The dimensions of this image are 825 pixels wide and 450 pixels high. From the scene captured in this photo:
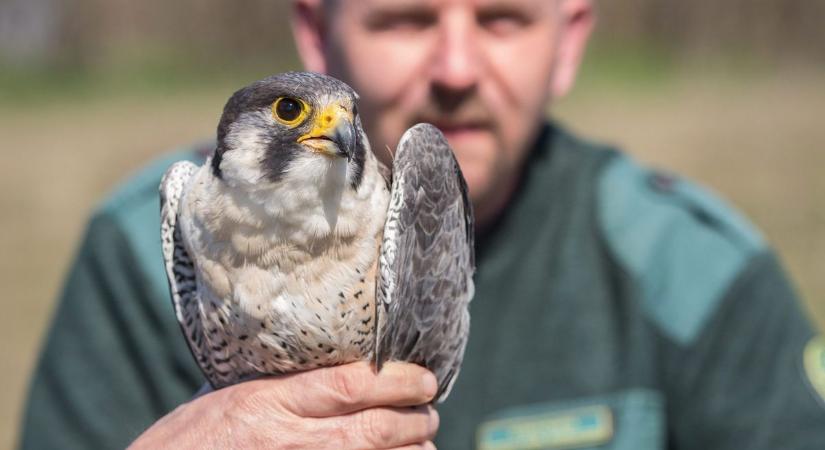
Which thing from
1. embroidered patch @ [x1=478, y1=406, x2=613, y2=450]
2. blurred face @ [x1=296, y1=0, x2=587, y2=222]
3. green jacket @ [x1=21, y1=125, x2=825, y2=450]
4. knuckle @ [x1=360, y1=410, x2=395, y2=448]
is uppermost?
blurred face @ [x1=296, y1=0, x2=587, y2=222]

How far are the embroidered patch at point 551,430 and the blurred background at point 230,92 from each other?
3.81 metres

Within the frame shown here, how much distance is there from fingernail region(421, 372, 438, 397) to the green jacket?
110 cm

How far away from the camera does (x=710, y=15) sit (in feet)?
51.0

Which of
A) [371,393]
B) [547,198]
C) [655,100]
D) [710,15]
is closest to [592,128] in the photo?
[655,100]

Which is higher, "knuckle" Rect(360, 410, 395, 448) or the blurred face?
the blurred face

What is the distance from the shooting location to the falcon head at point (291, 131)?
2074 mm

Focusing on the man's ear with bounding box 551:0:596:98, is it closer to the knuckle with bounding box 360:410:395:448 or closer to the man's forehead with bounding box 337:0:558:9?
the man's forehead with bounding box 337:0:558:9

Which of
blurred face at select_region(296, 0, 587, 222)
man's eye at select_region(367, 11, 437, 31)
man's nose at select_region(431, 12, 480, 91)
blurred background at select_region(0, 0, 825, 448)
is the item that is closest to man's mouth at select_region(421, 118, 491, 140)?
blurred face at select_region(296, 0, 587, 222)

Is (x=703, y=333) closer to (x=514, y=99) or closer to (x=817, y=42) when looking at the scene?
(x=514, y=99)

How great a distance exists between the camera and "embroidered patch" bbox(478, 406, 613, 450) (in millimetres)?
3543

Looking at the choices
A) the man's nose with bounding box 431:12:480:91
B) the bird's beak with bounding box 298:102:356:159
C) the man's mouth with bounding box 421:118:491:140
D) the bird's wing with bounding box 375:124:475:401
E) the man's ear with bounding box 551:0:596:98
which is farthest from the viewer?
the man's ear with bounding box 551:0:596:98

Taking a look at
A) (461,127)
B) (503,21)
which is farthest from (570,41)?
(461,127)

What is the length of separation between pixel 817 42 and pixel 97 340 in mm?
13296

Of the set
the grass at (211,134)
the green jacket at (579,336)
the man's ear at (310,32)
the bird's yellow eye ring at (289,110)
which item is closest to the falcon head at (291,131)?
the bird's yellow eye ring at (289,110)
